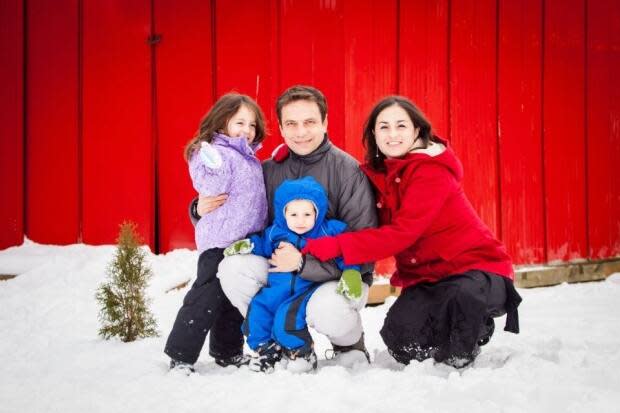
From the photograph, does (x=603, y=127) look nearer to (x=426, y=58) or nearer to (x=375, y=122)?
(x=426, y=58)

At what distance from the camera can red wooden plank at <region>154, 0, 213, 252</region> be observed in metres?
4.70

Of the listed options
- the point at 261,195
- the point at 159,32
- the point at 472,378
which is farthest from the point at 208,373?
the point at 159,32

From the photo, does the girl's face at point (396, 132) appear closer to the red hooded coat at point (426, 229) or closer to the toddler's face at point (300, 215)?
the red hooded coat at point (426, 229)

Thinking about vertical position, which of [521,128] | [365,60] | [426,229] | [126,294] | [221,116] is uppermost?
[365,60]

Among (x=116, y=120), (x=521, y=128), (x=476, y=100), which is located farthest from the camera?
(x=521, y=128)

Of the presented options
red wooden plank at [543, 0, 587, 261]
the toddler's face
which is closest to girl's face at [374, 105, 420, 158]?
the toddler's face

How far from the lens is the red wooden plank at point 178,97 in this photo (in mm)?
4695

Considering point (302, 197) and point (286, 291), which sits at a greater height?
point (302, 197)

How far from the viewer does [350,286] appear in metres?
2.38

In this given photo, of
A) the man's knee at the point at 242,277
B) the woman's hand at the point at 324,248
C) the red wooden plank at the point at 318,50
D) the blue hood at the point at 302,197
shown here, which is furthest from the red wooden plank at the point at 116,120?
the woman's hand at the point at 324,248

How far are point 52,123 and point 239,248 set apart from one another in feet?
10.8

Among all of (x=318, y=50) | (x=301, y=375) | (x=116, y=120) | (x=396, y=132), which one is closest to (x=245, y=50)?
(x=318, y=50)

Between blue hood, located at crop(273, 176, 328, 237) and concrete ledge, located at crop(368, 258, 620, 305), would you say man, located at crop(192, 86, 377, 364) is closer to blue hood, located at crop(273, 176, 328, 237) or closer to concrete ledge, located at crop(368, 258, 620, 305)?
blue hood, located at crop(273, 176, 328, 237)

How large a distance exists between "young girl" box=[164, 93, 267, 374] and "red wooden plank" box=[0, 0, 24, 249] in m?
3.00
